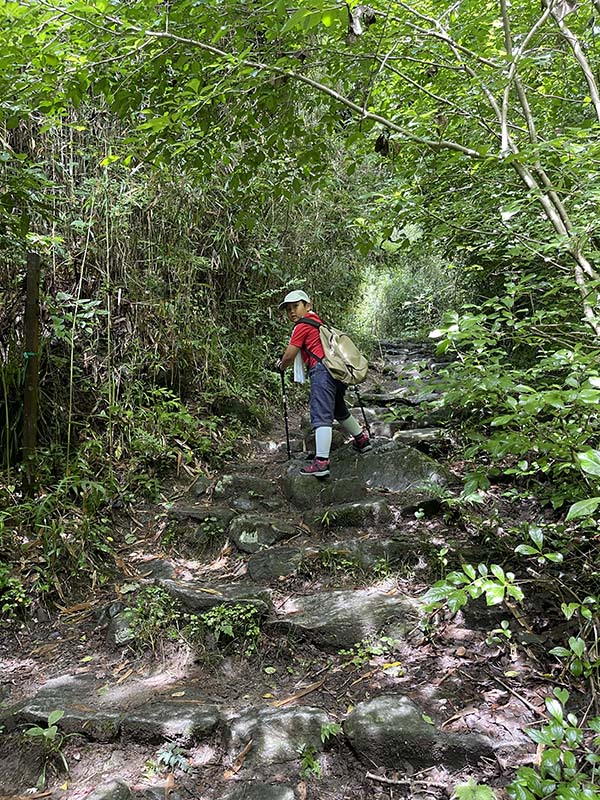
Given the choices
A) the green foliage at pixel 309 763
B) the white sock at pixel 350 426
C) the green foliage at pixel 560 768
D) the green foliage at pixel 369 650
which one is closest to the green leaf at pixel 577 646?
the green foliage at pixel 560 768

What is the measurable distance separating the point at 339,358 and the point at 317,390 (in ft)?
1.17

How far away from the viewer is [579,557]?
8.38 ft

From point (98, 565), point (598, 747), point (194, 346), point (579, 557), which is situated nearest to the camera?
point (598, 747)

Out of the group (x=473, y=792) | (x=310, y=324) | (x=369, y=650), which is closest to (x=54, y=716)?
(x=369, y=650)

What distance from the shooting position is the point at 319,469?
15.1 feet

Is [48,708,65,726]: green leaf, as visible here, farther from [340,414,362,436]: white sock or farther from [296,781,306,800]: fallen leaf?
[340,414,362,436]: white sock

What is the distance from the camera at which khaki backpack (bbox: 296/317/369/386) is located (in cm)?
466

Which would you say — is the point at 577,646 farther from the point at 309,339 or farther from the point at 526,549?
the point at 309,339

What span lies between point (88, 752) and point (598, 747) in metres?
2.10

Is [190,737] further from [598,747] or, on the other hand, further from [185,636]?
[598,747]

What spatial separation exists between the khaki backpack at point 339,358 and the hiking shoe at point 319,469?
29.7 inches

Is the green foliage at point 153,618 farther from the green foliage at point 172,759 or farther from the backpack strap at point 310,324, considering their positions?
the backpack strap at point 310,324

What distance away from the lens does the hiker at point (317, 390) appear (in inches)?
182

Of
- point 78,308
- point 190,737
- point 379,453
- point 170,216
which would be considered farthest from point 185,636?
point 170,216
